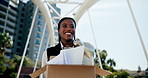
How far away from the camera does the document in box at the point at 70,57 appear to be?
3.23 feet

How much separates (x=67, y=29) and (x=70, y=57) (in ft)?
1.23

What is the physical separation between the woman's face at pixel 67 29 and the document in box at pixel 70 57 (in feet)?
1.14

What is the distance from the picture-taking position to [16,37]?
39281 mm

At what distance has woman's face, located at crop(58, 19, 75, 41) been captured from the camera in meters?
1.33

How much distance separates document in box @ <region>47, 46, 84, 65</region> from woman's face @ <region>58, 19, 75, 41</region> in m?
0.35

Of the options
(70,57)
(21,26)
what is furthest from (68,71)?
(21,26)

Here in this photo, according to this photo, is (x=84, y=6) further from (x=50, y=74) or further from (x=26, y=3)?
(x=26, y=3)

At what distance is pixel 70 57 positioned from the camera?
1002mm

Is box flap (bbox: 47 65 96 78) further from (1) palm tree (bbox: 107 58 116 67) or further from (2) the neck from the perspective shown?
(1) palm tree (bbox: 107 58 116 67)

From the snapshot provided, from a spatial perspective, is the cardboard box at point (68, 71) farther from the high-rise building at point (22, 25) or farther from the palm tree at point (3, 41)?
the high-rise building at point (22, 25)

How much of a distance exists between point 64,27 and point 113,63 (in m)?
22.4

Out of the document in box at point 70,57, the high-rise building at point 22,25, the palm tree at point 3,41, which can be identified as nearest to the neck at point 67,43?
the document in box at point 70,57

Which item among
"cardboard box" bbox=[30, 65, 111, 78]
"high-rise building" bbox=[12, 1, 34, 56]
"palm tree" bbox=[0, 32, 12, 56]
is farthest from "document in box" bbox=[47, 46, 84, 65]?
"high-rise building" bbox=[12, 1, 34, 56]

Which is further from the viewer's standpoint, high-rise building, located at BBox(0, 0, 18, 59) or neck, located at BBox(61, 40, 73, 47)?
high-rise building, located at BBox(0, 0, 18, 59)
